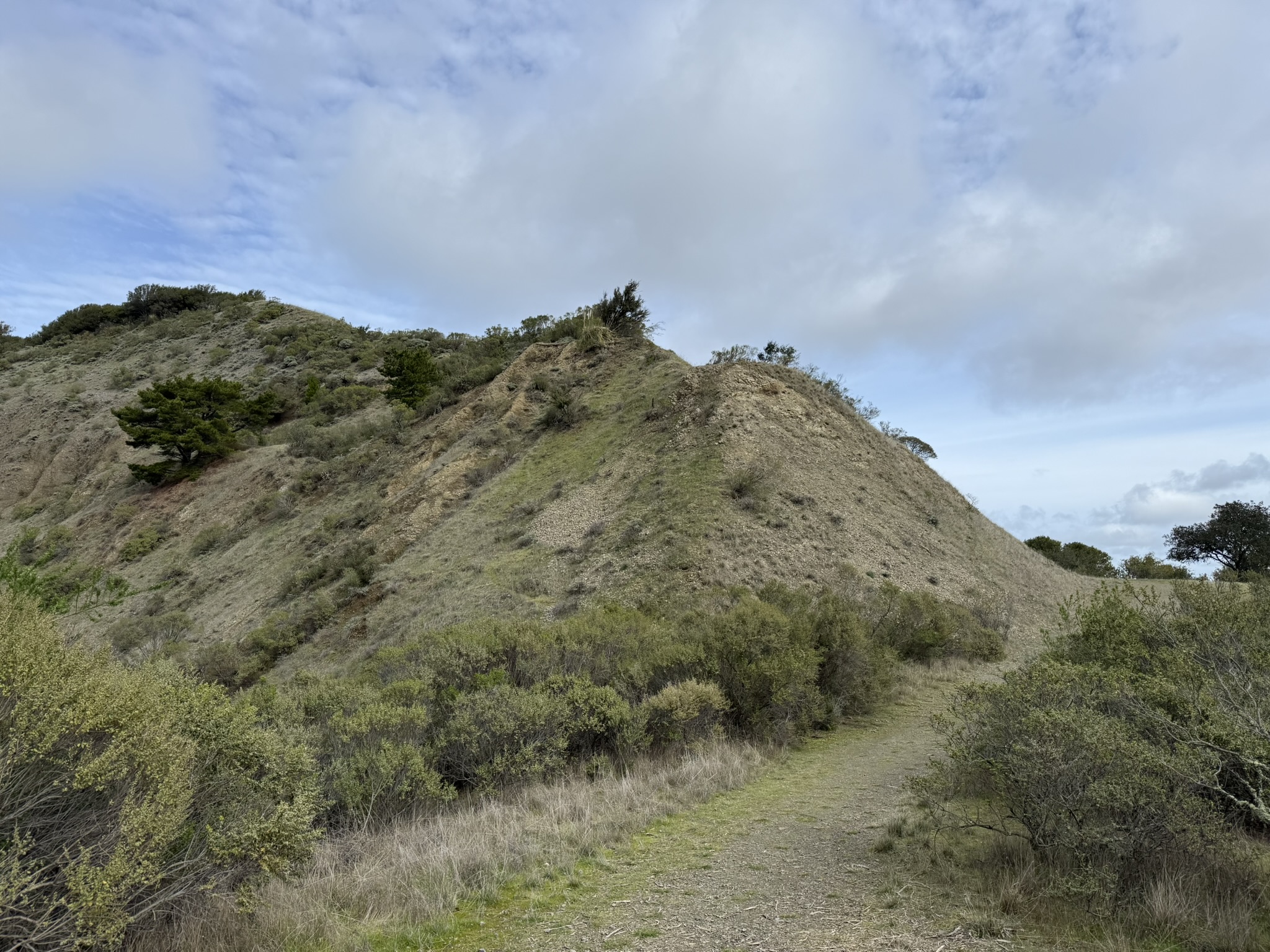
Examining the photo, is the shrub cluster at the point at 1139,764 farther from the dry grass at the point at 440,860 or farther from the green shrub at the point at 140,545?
the green shrub at the point at 140,545

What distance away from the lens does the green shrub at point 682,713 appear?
916 centimetres

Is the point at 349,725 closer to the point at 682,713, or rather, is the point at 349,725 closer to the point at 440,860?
the point at 440,860

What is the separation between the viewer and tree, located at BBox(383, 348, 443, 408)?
37.5m

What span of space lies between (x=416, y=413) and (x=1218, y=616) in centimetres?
3076

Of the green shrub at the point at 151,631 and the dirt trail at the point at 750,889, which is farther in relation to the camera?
the green shrub at the point at 151,631

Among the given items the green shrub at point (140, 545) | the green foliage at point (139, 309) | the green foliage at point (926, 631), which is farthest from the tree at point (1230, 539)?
the green foliage at point (139, 309)

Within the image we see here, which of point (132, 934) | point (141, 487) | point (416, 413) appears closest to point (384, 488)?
point (416, 413)

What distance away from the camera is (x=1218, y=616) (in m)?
6.20

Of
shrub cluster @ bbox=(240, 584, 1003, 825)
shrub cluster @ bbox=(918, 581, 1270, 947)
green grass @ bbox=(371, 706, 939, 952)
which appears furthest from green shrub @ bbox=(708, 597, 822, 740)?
shrub cluster @ bbox=(918, 581, 1270, 947)

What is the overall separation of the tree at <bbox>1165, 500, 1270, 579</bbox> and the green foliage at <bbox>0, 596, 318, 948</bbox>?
45.3 m

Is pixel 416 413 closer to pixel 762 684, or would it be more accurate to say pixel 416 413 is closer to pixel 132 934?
pixel 762 684

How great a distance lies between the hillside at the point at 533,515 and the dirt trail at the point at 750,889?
23.9 feet

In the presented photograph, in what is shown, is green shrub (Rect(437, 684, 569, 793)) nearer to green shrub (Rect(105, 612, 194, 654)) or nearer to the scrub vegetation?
the scrub vegetation

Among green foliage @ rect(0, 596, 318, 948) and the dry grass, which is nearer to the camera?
green foliage @ rect(0, 596, 318, 948)
